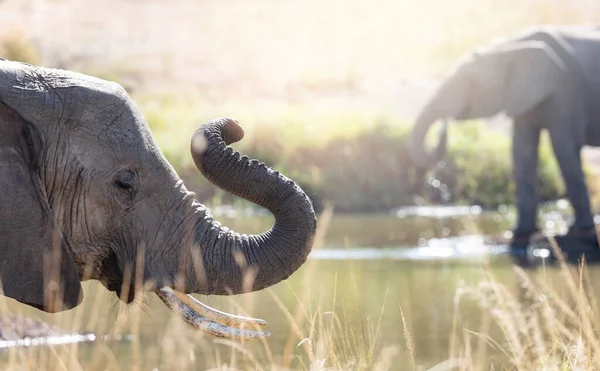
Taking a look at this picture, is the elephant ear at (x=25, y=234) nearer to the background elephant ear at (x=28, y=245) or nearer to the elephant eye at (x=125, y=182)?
the background elephant ear at (x=28, y=245)

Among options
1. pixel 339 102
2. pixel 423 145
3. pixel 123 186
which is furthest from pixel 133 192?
pixel 339 102

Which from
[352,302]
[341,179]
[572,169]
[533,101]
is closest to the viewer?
[352,302]

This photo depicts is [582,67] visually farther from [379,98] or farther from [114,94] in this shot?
[379,98]

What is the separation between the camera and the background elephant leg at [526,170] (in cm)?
1830

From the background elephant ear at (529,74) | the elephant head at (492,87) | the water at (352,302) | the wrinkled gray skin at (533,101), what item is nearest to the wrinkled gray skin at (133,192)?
the water at (352,302)

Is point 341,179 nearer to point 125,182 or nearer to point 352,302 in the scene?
point 352,302

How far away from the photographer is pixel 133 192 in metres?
5.84

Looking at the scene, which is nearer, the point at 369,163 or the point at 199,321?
the point at 199,321

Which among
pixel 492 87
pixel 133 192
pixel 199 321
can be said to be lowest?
pixel 492 87

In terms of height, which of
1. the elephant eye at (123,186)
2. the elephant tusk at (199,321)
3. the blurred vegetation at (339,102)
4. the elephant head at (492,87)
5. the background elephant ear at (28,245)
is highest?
the elephant eye at (123,186)

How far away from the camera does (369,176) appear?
25.4 meters

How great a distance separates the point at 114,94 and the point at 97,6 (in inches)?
2690

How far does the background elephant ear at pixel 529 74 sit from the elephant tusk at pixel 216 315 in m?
12.7

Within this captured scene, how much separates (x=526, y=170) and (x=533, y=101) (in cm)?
96
